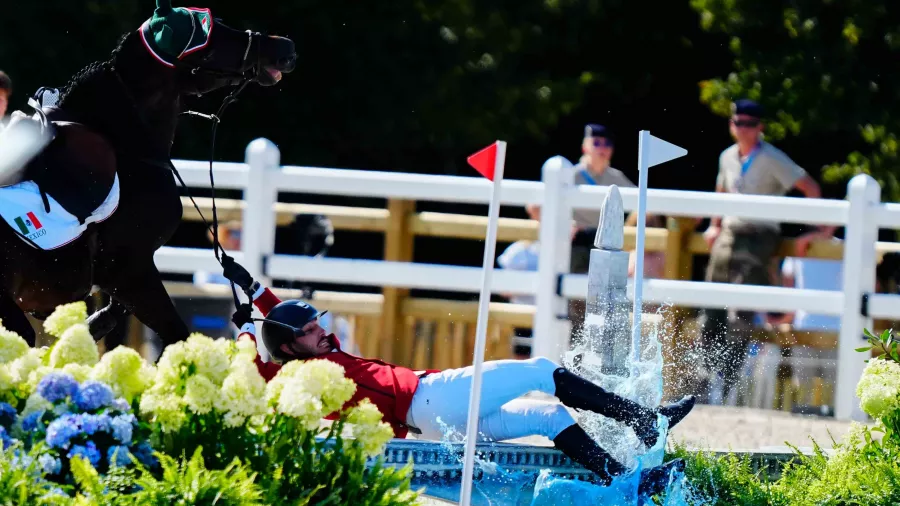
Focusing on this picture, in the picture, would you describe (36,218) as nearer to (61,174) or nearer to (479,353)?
(61,174)

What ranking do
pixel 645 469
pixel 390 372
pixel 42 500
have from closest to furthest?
pixel 42 500, pixel 645 469, pixel 390 372

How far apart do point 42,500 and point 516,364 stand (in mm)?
1826

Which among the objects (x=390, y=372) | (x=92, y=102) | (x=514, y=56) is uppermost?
(x=514, y=56)

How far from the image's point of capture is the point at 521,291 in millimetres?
7930

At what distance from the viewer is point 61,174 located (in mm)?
5070

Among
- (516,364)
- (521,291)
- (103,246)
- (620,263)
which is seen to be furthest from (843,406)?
(103,246)

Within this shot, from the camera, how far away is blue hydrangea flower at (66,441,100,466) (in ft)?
10.7

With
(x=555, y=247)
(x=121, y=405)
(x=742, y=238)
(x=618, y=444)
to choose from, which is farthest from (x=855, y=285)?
(x=121, y=405)

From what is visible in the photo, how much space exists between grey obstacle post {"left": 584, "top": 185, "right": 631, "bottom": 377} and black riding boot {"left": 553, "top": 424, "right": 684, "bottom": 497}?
64 centimetres

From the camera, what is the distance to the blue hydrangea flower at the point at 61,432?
129 inches

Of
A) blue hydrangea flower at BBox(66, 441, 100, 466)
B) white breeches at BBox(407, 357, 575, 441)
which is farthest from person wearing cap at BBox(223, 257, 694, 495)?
blue hydrangea flower at BBox(66, 441, 100, 466)

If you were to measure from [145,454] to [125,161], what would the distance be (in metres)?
2.13

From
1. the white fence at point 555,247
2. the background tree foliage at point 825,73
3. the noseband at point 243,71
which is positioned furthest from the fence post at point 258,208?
the background tree foliage at point 825,73

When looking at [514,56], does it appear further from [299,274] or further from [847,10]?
[299,274]
